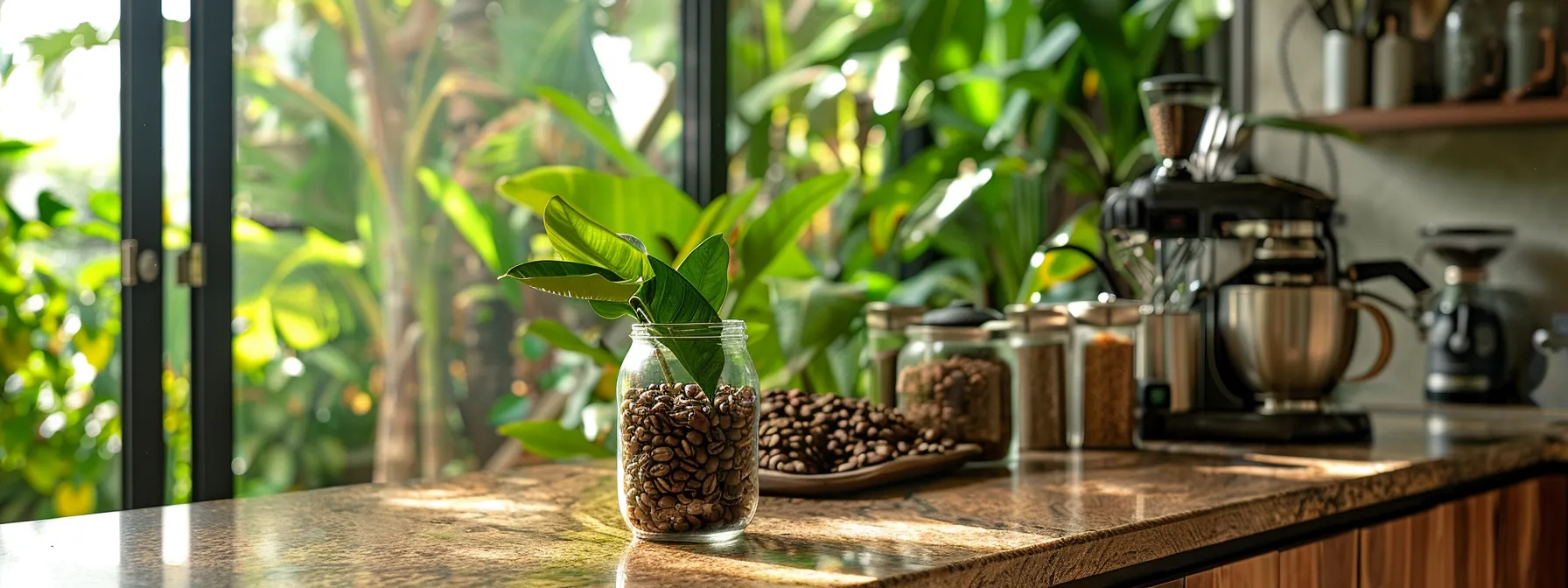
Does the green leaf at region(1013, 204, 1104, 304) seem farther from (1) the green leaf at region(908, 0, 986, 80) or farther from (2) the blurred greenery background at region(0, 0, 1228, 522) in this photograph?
(1) the green leaf at region(908, 0, 986, 80)

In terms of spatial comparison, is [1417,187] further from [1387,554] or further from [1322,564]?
[1322,564]

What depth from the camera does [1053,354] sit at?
164 cm

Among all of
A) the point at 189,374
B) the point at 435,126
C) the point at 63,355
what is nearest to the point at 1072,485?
the point at 189,374

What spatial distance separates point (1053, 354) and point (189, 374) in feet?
3.67

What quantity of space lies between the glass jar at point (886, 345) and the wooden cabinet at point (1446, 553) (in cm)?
50

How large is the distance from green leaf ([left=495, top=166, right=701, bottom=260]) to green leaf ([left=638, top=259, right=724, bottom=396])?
997 millimetres

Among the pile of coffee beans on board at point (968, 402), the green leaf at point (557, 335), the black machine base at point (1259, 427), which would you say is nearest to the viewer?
the pile of coffee beans on board at point (968, 402)

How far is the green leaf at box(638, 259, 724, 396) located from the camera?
3.33ft

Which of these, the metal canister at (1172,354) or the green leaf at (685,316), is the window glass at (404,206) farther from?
the green leaf at (685,316)

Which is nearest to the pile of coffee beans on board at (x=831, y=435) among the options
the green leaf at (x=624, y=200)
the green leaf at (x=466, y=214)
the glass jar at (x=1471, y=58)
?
the green leaf at (x=624, y=200)

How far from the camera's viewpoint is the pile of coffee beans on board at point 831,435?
1329 millimetres

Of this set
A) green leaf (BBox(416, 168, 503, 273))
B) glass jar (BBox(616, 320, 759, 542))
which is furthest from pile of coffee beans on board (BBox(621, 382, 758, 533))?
green leaf (BBox(416, 168, 503, 273))

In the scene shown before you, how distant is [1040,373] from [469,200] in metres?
1.20

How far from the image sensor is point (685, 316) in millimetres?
1042
